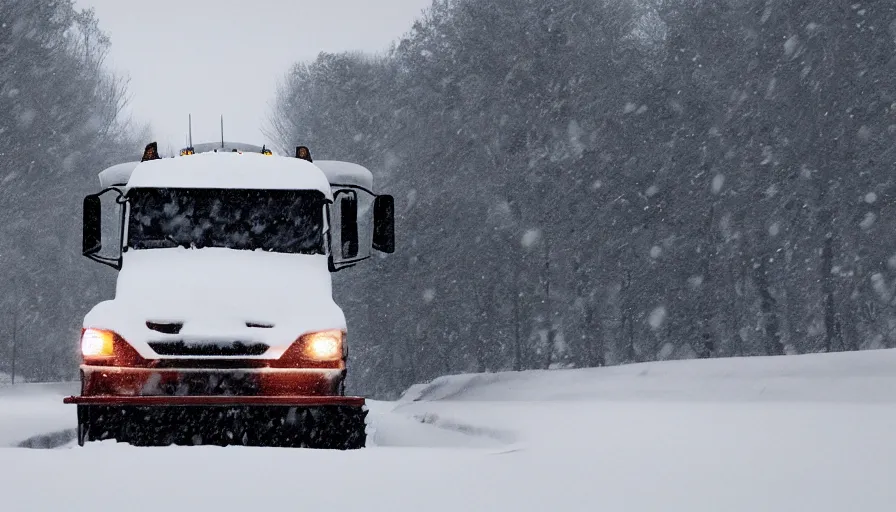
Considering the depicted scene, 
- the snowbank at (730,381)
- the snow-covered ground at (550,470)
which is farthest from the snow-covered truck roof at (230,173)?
the snowbank at (730,381)

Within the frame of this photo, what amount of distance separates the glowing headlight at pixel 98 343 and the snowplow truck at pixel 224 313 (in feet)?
0.03

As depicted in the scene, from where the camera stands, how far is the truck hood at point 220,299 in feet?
29.4

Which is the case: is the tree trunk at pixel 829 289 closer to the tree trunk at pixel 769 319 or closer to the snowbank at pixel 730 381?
the tree trunk at pixel 769 319

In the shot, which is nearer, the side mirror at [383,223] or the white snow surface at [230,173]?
the side mirror at [383,223]

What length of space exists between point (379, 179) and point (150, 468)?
37571 millimetres

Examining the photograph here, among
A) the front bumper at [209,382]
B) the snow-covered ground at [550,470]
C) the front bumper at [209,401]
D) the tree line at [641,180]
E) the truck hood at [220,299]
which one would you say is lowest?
the snow-covered ground at [550,470]

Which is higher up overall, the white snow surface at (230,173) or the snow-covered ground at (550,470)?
the white snow surface at (230,173)

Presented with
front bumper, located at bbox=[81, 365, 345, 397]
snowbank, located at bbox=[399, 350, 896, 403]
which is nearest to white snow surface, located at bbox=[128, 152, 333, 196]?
front bumper, located at bbox=[81, 365, 345, 397]

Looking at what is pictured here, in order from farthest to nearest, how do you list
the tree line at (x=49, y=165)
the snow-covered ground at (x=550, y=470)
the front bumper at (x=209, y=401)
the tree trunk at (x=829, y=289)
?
the tree line at (x=49, y=165), the tree trunk at (x=829, y=289), the front bumper at (x=209, y=401), the snow-covered ground at (x=550, y=470)

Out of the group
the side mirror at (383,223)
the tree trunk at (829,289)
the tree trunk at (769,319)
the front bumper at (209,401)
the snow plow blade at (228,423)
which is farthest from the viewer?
the tree trunk at (769,319)

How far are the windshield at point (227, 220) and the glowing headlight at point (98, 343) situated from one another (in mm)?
1688

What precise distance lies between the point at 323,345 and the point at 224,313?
780mm

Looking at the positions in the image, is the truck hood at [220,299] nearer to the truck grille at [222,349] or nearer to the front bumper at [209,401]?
the truck grille at [222,349]

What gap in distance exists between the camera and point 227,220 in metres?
10.7
